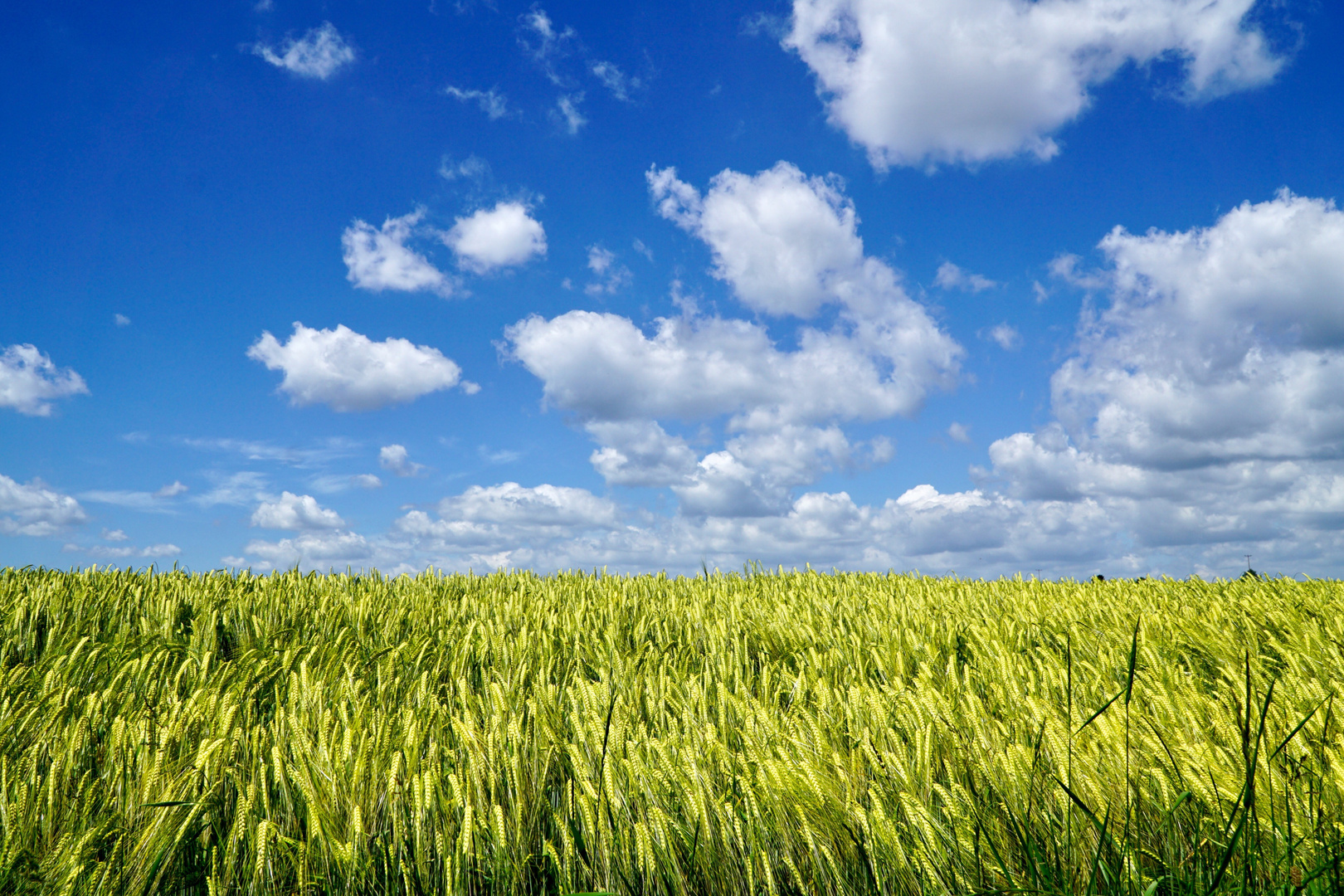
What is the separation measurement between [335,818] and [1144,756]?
1.95 metres

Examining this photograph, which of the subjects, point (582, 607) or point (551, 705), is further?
point (582, 607)

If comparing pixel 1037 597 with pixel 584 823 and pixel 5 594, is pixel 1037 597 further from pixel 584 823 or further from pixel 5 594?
pixel 5 594

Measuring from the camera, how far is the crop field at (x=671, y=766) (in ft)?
5.14

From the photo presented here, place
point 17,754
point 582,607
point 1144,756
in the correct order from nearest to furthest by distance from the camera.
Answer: point 1144,756
point 17,754
point 582,607

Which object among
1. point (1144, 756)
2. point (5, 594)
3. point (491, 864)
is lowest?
point (491, 864)

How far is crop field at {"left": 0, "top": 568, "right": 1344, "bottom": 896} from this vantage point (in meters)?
1.57

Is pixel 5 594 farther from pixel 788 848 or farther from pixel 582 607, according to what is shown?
pixel 788 848

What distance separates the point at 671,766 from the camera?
1.85m

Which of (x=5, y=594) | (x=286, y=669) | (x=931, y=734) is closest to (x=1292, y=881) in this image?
(x=931, y=734)

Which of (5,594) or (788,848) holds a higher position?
(5,594)

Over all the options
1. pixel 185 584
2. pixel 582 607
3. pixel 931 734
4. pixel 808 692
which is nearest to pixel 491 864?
pixel 931 734

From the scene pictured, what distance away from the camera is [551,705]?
2.45m

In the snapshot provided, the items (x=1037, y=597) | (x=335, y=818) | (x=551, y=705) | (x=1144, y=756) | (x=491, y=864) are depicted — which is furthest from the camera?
(x=1037, y=597)

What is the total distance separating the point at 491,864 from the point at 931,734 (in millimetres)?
1131
